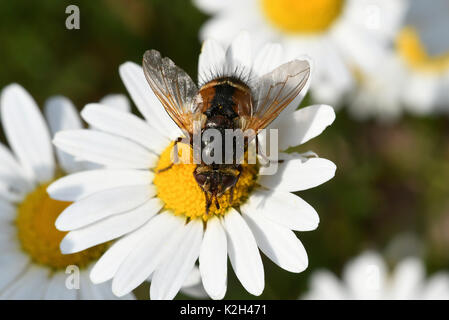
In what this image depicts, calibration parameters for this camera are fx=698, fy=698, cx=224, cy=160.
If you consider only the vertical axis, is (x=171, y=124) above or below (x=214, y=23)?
below

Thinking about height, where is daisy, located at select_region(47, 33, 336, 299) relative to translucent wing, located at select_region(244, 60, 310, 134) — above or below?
below

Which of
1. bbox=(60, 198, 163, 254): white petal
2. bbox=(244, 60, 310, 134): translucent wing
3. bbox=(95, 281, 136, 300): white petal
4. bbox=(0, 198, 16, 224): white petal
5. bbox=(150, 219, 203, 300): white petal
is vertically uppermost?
bbox=(244, 60, 310, 134): translucent wing

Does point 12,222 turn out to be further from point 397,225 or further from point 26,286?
point 397,225

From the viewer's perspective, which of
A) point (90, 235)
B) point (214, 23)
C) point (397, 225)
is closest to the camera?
point (90, 235)

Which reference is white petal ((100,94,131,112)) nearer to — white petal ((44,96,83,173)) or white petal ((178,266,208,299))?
white petal ((44,96,83,173))

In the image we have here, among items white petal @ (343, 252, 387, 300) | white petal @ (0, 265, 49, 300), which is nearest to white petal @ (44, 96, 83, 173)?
white petal @ (0, 265, 49, 300)

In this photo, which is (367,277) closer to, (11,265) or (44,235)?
(44,235)
